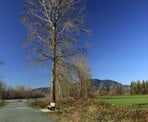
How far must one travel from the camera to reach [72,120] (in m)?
17.0

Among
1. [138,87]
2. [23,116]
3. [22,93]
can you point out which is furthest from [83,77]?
[22,93]

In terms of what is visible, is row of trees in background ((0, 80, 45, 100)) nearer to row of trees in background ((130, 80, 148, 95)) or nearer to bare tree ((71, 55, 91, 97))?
row of trees in background ((130, 80, 148, 95))

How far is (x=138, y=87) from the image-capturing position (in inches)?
5192

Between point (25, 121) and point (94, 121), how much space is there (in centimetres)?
375

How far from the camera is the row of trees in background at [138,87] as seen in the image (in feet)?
417

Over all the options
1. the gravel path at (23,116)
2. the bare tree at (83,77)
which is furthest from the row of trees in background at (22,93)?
the gravel path at (23,116)

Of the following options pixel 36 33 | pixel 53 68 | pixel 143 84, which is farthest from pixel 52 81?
pixel 143 84

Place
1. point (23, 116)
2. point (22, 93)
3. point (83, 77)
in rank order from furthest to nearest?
1. point (22, 93)
2. point (83, 77)
3. point (23, 116)

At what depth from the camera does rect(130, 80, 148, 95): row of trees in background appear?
417ft

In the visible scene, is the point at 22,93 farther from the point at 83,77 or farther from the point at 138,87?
the point at 83,77

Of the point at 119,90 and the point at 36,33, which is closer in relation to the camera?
the point at 36,33

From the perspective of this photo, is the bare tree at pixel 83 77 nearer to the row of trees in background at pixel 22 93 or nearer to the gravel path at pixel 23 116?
the gravel path at pixel 23 116

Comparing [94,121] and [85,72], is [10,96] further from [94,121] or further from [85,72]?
[94,121]

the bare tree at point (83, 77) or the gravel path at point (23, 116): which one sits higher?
the bare tree at point (83, 77)
